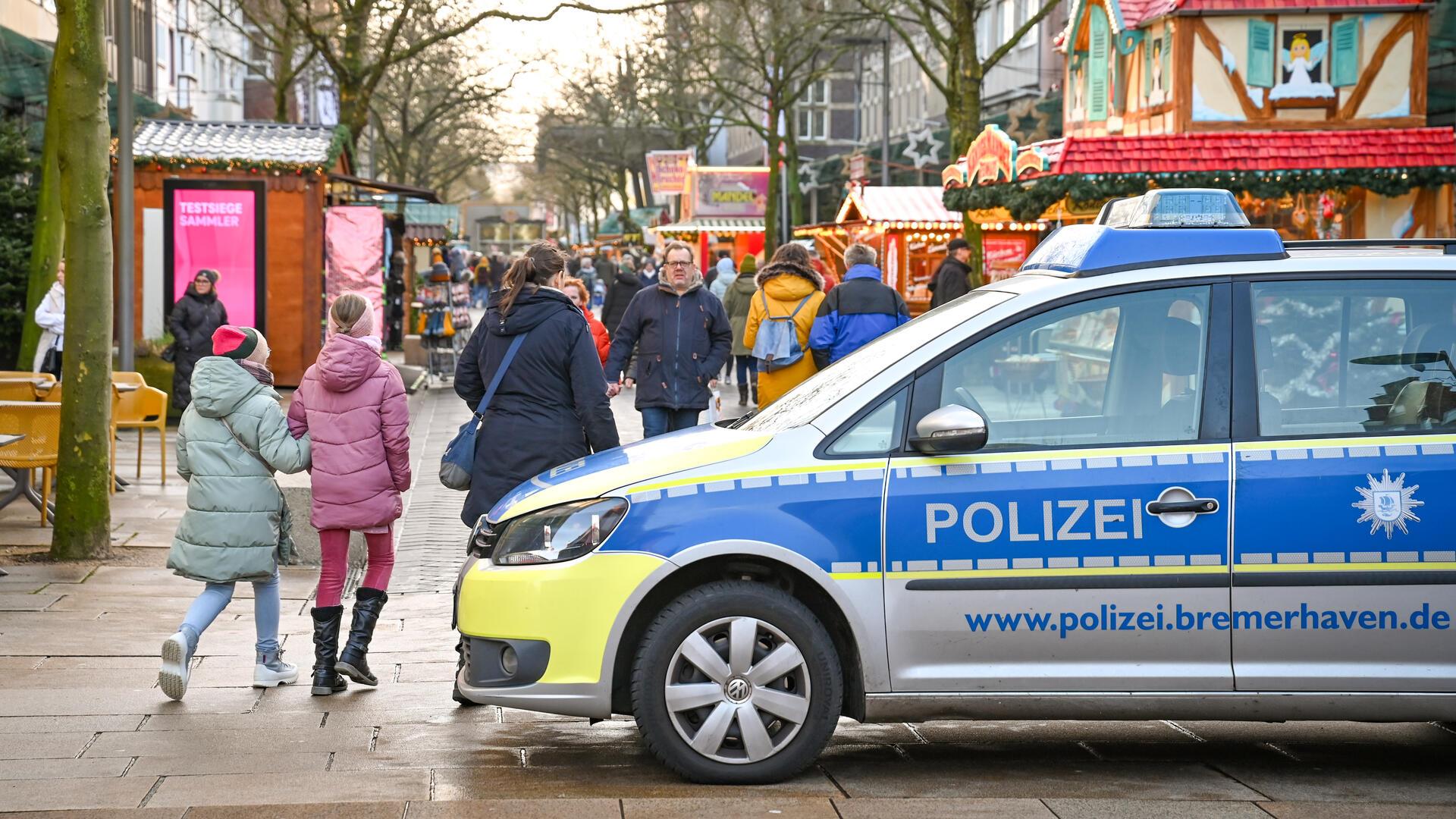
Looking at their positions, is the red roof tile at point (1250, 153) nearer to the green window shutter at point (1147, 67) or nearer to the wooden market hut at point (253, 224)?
the green window shutter at point (1147, 67)

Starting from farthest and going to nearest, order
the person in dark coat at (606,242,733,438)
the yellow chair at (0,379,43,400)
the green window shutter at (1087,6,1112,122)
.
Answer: the green window shutter at (1087,6,1112,122)
the yellow chair at (0,379,43,400)
the person in dark coat at (606,242,733,438)

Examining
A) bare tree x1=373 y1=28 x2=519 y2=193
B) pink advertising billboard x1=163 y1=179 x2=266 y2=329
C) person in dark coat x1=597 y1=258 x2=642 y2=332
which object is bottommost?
person in dark coat x1=597 y1=258 x2=642 y2=332

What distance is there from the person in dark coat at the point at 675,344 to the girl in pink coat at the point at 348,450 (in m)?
3.45

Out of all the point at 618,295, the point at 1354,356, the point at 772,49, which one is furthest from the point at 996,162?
the point at 772,49

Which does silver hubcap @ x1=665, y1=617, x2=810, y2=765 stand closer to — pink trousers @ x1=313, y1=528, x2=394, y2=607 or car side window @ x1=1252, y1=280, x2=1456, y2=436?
car side window @ x1=1252, y1=280, x2=1456, y2=436

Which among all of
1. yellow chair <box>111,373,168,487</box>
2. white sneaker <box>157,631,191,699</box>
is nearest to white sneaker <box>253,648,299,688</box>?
white sneaker <box>157,631,191,699</box>

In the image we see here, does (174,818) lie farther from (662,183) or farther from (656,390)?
(662,183)

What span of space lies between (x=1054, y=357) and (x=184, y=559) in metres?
3.50

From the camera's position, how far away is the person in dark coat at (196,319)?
51.8ft

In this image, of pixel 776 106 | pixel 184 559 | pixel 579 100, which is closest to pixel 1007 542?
pixel 184 559

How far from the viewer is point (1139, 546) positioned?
17.4 ft

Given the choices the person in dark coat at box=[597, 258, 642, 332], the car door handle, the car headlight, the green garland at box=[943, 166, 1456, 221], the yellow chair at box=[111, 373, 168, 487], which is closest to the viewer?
the car door handle

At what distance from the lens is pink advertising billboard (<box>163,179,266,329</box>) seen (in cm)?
1995

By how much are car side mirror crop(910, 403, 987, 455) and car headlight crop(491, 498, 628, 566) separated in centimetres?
96
